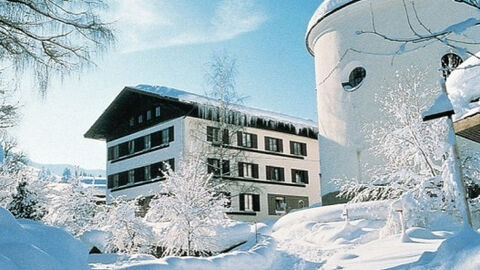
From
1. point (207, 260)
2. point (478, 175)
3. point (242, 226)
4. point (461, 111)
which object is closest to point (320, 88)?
point (242, 226)

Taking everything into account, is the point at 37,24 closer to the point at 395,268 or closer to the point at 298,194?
the point at 395,268

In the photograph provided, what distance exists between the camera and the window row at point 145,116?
29625mm

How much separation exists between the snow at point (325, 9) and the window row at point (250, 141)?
8065mm

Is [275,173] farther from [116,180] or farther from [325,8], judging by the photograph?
[325,8]

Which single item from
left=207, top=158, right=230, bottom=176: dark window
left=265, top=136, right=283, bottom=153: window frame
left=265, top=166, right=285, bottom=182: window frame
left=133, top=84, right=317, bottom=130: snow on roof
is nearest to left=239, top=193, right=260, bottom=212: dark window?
left=265, top=166, right=285, bottom=182: window frame

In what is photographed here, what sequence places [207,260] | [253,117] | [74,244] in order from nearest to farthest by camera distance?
[74,244] → [207,260] → [253,117]

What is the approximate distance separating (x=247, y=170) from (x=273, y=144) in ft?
9.30

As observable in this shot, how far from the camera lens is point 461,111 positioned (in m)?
5.88

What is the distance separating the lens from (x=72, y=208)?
22.4 metres

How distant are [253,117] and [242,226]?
11.0 m

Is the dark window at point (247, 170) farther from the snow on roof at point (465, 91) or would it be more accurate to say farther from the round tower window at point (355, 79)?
the snow on roof at point (465, 91)

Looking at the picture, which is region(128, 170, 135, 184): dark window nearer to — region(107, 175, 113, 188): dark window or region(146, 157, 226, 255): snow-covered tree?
region(107, 175, 113, 188): dark window

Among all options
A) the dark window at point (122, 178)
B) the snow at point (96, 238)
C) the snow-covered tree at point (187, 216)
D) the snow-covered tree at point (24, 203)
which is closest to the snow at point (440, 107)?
the snow-covered tree at point (187, 216)

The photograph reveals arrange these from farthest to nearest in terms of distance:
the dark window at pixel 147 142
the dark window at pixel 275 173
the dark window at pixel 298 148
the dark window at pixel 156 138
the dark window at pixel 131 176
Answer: the dark window at pixel 298 148
the dark window at pixel 131 176
the dark window at pixel 275 173
the dark window at pixel 147 142
the dark window at pixel 156 138
